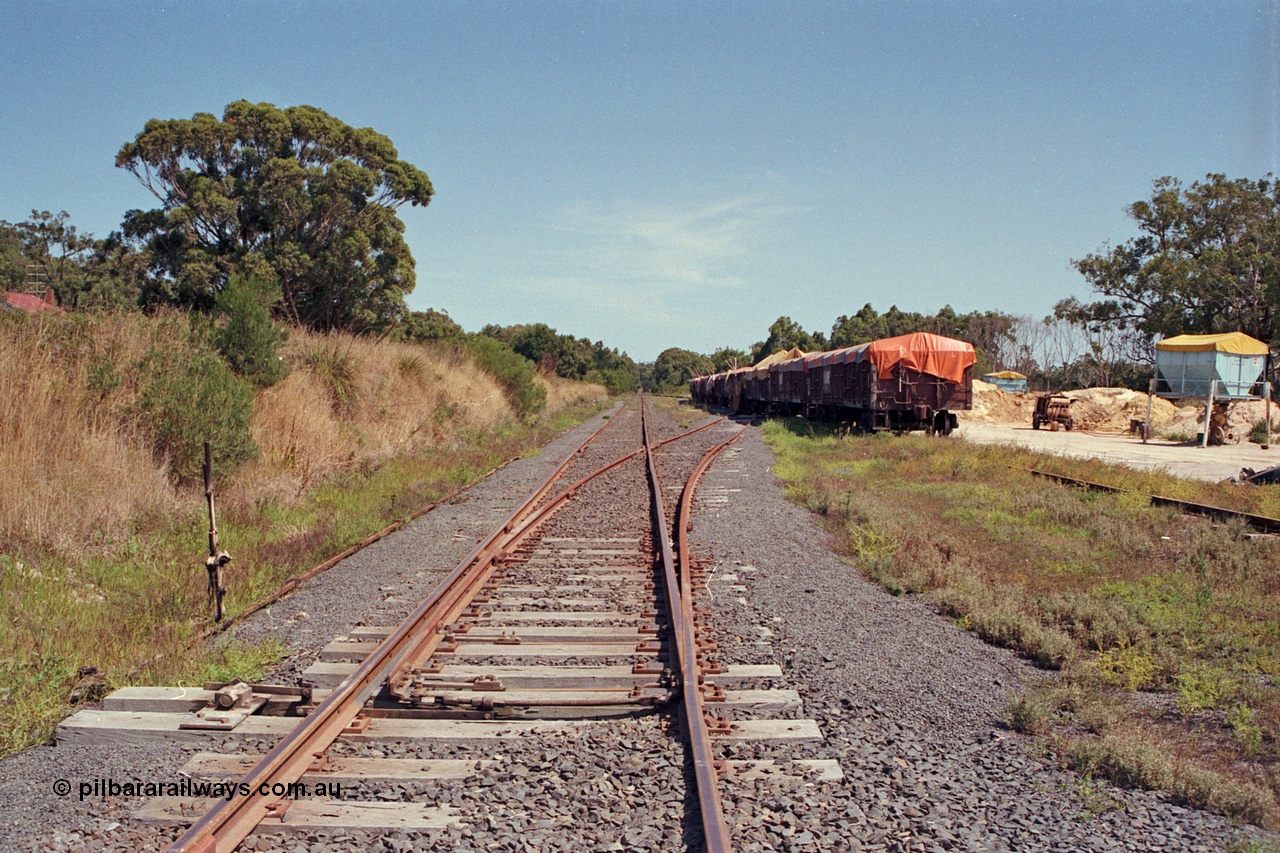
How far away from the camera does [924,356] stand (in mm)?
22906

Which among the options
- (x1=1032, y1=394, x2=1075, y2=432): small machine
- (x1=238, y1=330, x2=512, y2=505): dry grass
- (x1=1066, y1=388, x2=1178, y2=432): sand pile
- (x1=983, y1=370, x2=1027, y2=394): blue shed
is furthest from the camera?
(x1=983, y1=370, x2=1027, y2=394): blue shed

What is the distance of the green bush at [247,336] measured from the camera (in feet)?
41.7

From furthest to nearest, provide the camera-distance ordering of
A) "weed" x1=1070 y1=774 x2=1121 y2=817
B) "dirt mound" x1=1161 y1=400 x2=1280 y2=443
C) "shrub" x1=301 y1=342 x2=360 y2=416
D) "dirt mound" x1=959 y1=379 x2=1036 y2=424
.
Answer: "dirt mound" x1=959 y1=379 x2=1036 y2=424 < "dirt mound" x1=1161 y1=400 x2=1280 y2=443 < "shrub" x1=301 y1=342 x2=360 y2=416 < "weed" x1=1070 y1=774 x2=1121 y2=817

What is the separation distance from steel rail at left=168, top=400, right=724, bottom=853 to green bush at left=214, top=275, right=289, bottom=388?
7.21 meters

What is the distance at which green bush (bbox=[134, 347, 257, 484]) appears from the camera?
9.77 metres

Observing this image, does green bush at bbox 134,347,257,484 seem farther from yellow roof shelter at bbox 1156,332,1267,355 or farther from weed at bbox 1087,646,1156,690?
yellow roof shelter at bbox 1156,332,1267,355

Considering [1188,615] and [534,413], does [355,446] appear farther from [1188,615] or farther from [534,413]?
[534,413]

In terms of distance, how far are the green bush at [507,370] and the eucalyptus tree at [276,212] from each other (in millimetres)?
4442

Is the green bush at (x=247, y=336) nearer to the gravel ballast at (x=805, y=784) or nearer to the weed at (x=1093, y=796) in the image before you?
the gravel ballast at (x=805, y=784)

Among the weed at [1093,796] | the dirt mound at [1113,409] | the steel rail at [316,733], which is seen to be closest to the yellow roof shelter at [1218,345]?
the dirt mound at [1113,409]

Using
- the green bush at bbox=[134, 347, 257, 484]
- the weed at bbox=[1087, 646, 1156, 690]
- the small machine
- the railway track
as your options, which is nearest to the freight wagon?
the small machine

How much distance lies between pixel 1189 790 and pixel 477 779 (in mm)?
2941

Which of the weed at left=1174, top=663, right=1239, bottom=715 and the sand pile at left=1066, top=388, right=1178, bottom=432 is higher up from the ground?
the sand pile at left=1066, top=388, right=1178, bottom=432

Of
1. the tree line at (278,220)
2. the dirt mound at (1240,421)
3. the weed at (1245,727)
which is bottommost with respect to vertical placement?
the weed at (1245,727)
